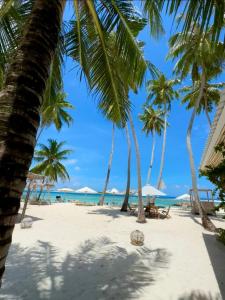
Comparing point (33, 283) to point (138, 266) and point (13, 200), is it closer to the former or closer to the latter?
point (138, 266)

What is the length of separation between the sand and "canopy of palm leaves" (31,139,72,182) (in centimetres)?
2357

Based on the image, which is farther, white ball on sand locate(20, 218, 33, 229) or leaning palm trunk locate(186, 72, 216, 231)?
leaning palm trunk locate(186, 72, 216, 231)

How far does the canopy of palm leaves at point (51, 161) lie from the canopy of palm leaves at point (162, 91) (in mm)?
15051

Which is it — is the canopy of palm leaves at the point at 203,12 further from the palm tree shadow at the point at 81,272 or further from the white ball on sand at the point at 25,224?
the white ball on sand at the point at 25,224

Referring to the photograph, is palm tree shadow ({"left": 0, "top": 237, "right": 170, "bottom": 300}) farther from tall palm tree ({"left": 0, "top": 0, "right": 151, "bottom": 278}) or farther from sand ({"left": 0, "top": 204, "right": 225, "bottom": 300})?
tall palm tree ({"left": 0, "top": 0, "right": 151, "bottom": 278})

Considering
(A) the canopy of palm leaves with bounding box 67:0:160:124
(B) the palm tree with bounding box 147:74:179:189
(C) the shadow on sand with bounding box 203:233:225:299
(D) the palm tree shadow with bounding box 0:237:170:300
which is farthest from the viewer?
(B) the palm tree with bounding box 147:74:179:189

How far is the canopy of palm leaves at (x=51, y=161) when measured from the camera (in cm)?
3153

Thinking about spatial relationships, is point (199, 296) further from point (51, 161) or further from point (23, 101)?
point (51, 161)

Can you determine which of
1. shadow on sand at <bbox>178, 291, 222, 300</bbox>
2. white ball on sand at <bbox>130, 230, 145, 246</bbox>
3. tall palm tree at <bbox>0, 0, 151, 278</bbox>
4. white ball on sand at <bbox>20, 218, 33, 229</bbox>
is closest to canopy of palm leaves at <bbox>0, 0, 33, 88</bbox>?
tall palm tree at <bbox>0, 0, 151, 278</bbox>

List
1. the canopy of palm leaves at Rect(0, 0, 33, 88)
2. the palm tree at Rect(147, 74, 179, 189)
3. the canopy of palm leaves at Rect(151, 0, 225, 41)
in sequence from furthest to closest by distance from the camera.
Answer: the palm tree at Rect(147, 74, 179, 189) → the canopy of palm leaves at Rect(0, 0, 33, 88) → the canopy of palm leaves at Rect(151, 0, 225, 41)

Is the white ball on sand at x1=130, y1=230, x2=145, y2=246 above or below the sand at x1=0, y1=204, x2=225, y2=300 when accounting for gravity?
above

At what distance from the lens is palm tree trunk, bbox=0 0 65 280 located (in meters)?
1.68

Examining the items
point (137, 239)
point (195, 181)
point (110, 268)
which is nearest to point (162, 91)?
point (195, 181)

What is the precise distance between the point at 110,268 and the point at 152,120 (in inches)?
1069
